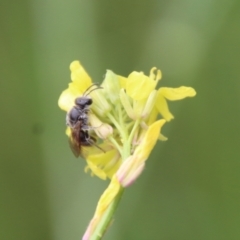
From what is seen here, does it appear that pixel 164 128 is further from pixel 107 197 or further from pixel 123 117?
pixel 107 197

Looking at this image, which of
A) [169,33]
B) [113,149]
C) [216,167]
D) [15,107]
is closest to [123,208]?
[216,167]

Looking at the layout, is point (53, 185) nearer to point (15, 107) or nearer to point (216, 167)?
point (15, 107)

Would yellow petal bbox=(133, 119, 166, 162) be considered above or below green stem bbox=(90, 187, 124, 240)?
above

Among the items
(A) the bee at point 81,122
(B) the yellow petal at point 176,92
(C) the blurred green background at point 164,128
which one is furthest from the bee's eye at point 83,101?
(C) the blurred green background at point 164,128

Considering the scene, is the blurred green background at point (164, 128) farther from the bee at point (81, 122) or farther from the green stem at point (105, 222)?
the green stem at point (105, 222)

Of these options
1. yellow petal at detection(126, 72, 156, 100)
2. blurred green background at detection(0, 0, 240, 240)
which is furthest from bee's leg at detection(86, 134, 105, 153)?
blurred green background at detection(0, 0, 240, 240)

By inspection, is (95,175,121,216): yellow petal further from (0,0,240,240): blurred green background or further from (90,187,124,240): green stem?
(0,0,240,240): blurred green background
